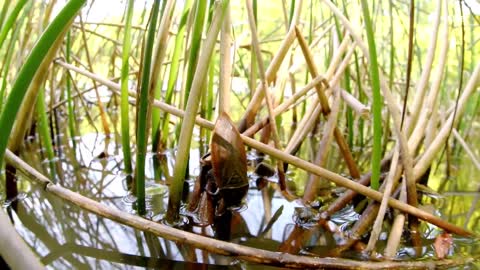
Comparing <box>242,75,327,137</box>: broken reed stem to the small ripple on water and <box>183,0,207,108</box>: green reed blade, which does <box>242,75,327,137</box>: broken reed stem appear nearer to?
<box>183,0,207,108</box>: green reed blade

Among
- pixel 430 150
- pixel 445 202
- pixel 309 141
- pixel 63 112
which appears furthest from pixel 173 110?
pixel 63 112

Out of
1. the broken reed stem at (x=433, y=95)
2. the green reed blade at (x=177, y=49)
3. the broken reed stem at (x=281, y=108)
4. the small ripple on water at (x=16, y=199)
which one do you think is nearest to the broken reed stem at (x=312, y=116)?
the broken reed stem at (x=281, y=108)

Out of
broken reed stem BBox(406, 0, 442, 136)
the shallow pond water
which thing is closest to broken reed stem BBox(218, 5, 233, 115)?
the shallow pond water

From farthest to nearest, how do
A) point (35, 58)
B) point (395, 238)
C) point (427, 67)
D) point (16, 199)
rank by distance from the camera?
point (16, 199), point (427, 67), point (395, 238), point (35, 58)

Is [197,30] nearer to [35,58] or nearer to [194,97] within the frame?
[194,97]

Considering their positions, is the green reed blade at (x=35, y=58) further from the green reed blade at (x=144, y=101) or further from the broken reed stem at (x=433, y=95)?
the broken reed stem at (x=433, y=95)

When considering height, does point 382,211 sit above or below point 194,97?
below

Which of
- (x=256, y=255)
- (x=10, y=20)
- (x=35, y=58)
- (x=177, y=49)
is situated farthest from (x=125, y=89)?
(x=256, y=255)

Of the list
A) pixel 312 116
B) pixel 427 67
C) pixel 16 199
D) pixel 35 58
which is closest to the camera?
pixel 35 58
